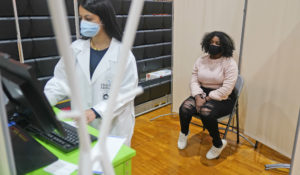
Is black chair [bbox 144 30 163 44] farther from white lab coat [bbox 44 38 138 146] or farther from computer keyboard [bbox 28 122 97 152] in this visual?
computer keyboard [bbox 28 122 97 152]

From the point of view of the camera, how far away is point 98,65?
1655 millimetres

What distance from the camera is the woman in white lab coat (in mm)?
1571

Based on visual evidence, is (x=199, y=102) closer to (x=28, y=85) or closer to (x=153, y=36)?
(x=153, y=36)

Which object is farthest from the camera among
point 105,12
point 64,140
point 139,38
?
point 139,38

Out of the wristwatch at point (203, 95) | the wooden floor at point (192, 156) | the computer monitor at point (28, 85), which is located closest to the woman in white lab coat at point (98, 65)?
the computer monitor at point (28, 85)

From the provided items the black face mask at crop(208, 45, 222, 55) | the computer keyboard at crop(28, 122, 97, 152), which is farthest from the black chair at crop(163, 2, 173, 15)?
the computer keyboard at crop(28, 122, 97, 152)

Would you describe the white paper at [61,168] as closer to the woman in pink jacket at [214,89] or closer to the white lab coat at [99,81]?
the white lab coat at [99,81]

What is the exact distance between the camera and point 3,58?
0.65 metres

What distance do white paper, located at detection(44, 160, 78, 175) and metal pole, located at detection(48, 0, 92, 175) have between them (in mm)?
558

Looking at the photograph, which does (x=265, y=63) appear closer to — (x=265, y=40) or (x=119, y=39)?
(x=265, y=40)

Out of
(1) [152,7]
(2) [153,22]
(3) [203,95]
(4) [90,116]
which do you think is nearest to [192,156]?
(3) [203,95]

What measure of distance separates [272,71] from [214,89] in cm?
61

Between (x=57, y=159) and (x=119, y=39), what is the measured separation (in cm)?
88

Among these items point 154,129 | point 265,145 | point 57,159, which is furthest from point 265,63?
point 57,159
